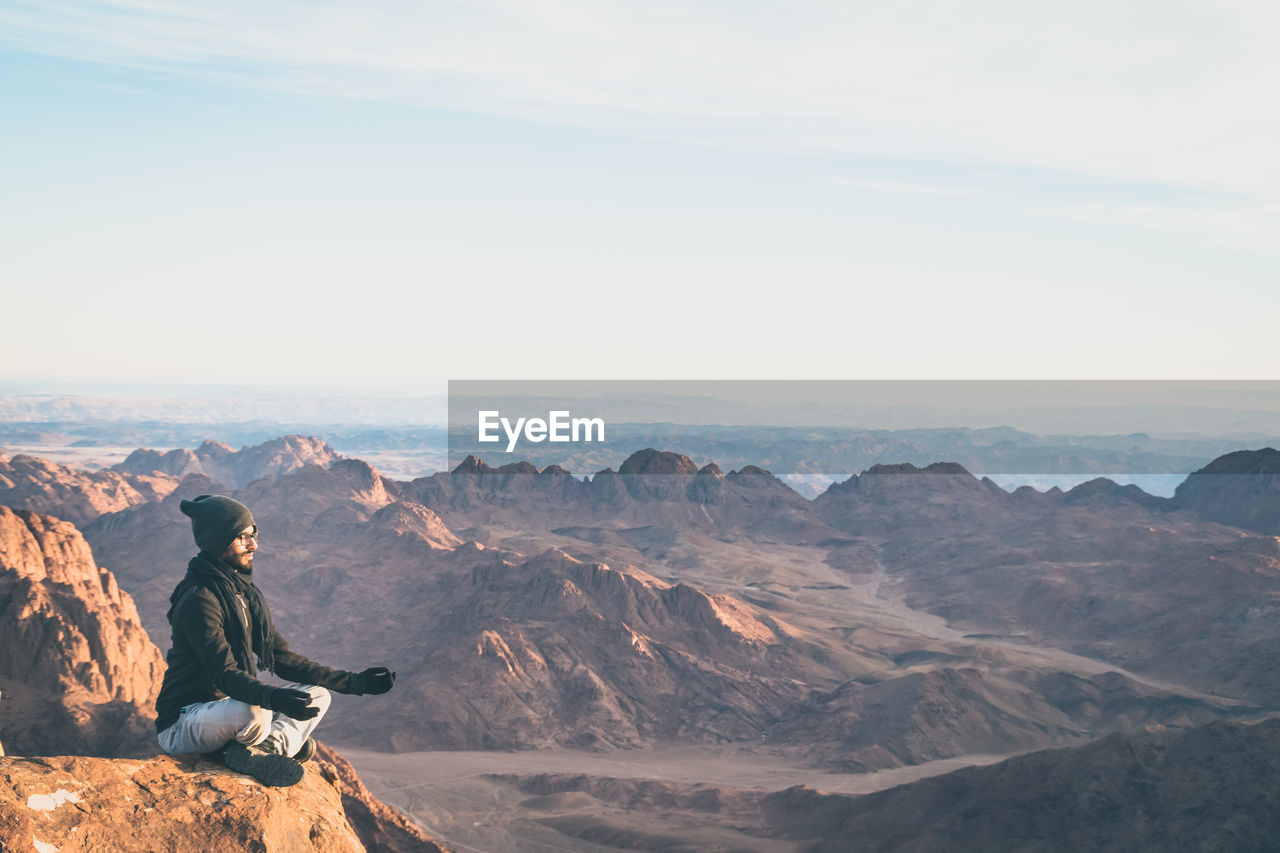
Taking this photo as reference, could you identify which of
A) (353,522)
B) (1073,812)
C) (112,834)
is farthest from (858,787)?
(353,522)

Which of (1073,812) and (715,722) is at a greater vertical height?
(1073,812)

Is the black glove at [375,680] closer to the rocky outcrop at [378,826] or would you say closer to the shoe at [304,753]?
the shoe at [304,753]

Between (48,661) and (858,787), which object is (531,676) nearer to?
(858,787)

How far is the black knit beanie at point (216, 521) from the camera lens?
36.2 ft

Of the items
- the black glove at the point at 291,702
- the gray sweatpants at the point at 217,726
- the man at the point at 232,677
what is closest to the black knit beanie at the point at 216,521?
the man at the point at 232,677

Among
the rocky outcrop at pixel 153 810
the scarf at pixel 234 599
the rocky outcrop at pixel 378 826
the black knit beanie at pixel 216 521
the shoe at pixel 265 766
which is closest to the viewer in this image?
the rocky outcrop at pixel 153 810

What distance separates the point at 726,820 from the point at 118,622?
137 ft

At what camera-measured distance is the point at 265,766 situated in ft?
34.3

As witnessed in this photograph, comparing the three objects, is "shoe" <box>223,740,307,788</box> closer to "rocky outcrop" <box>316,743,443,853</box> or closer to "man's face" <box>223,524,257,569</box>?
"man's face" <box>223,524,257,569</box>

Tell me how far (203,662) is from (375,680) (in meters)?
1.54

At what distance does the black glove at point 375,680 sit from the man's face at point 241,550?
5.01 feet

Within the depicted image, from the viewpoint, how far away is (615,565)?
168375 mm

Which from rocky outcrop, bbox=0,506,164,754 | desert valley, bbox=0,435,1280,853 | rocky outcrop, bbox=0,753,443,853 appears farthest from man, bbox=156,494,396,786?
rocky outcrop, bbox=0,506,164,754

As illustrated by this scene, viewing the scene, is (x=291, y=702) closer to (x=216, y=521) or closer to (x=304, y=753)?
(x=304, y=753)
